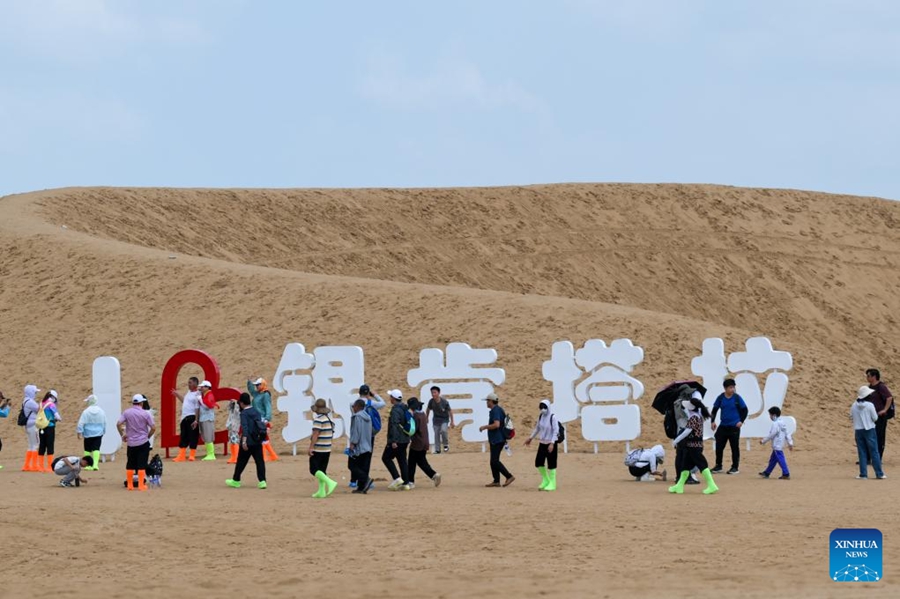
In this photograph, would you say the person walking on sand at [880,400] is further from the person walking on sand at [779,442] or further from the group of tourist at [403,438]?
the person walking on sand at [779,442]

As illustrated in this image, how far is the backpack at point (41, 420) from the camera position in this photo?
72.1 ft

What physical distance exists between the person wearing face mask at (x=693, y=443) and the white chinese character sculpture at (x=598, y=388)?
24.9 feet

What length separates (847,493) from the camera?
18.8 meters

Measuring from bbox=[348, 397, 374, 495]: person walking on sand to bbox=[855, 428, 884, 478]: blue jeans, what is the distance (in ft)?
26.6

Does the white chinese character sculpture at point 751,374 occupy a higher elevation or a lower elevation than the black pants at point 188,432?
higher

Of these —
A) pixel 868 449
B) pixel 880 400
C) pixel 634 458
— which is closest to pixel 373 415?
pixel 634 458

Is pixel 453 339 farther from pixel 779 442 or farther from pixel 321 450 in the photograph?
pixel 321 450

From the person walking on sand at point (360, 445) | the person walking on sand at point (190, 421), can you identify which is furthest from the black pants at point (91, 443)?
the person walking on sand at point (360, 445)

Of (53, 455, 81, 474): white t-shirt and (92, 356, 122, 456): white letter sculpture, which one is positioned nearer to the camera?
(53, 455, 81, 474): white t-shirt

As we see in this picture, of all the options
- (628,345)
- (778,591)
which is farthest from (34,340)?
(778,591)

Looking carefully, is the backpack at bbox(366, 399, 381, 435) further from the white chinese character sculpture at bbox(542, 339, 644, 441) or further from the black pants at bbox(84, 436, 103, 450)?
the white chinese character sculpture at bbox(542, 339, 644, 441)

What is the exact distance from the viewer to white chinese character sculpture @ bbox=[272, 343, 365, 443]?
26906 millimetres

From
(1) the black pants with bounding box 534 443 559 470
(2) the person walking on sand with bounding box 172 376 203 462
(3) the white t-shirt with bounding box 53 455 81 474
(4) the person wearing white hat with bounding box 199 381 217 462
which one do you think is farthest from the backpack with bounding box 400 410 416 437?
(2) the person walking on sand with bounding box 172 376 203 462

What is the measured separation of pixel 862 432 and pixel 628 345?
22.3 ft
